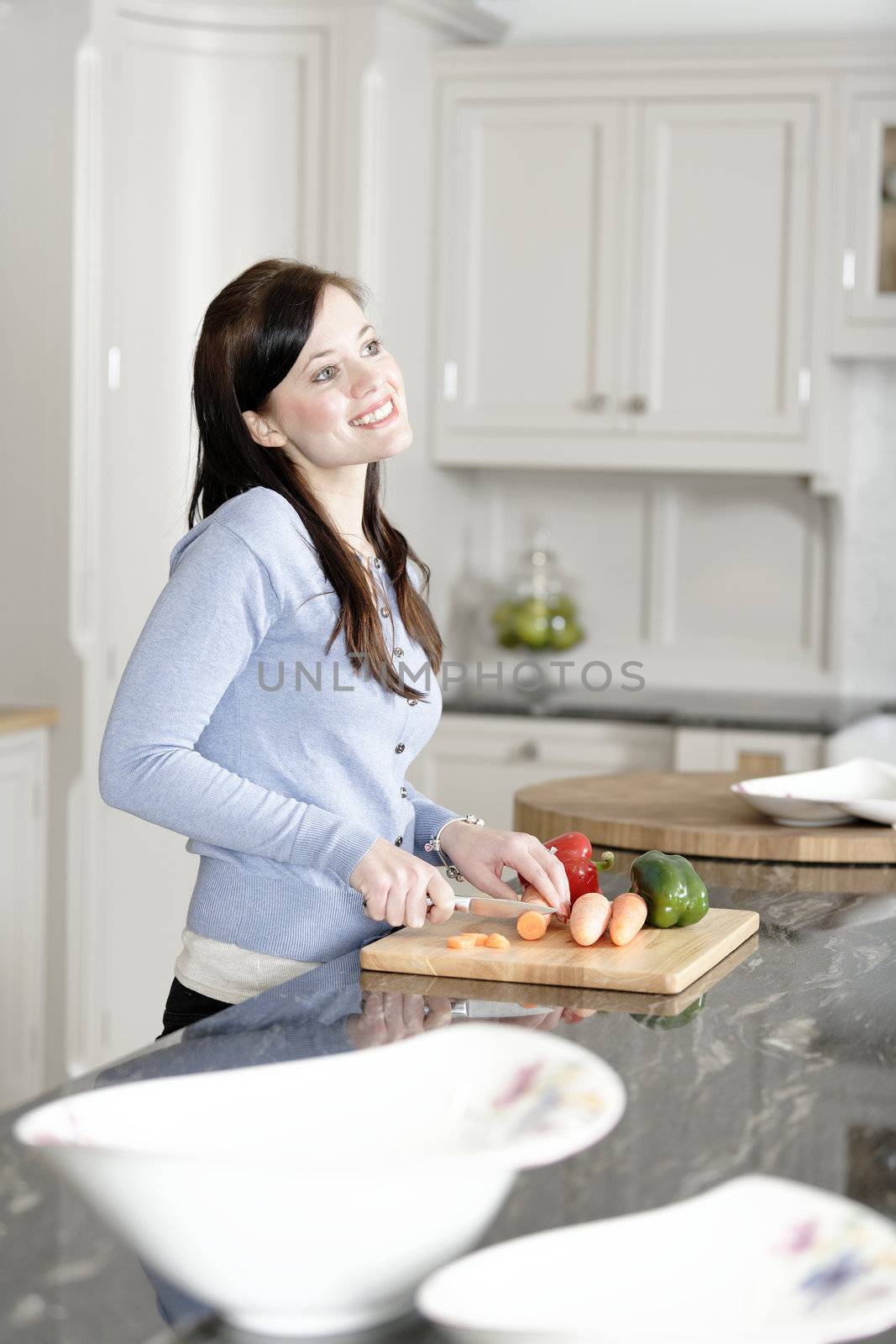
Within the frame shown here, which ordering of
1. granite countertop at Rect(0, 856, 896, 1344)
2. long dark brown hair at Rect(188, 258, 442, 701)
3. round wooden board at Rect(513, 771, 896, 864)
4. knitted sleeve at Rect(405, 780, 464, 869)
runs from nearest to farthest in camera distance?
granite countertop at Rect(0, 856, 896, 1344)
long dark brown hair at Rect(188, 258, 442, 701)
knitted sleeve at Rect(405, 780, 464, 869)
round wooden board at Rect(513, 771, 896, 864)

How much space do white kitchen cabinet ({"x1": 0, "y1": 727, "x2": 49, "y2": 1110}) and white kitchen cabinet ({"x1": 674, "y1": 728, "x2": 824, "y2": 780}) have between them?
141 cm

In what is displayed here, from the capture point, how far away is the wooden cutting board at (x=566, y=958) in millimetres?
1351

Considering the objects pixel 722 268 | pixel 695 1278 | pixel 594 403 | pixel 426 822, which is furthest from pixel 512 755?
pixel 695 1278

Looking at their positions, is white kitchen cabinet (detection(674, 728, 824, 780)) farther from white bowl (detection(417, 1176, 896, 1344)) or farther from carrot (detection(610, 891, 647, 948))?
white bowl (detection(417, 1176, 896, 1344))

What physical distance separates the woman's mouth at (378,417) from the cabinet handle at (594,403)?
7.58 ft

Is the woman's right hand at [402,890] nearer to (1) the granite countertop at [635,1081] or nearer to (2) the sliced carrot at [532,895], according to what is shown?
(1) the granite countertop at [635,1081]

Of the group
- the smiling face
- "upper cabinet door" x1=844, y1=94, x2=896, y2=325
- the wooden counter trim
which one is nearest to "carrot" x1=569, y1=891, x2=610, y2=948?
the smiling face

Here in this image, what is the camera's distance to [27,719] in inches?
131

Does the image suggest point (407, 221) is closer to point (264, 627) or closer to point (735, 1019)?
point (264, 627)

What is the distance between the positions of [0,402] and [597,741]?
59.7 inches

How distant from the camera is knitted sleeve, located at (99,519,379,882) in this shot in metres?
1.41

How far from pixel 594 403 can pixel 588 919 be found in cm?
262

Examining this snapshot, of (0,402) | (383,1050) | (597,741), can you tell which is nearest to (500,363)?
(597,741)

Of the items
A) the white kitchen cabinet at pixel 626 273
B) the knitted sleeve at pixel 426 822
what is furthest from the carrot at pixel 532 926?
the white kitchen cabinet at pixel 626 273
